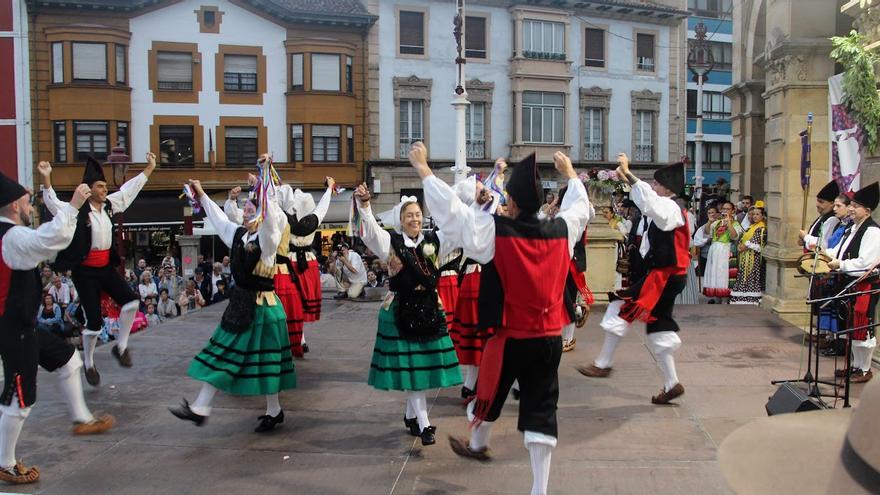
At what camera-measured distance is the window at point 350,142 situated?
Result: 30.7 metres

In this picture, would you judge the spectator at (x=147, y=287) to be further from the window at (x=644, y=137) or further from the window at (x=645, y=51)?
the window at (x=645, y=51)

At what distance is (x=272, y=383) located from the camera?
598 centimetres

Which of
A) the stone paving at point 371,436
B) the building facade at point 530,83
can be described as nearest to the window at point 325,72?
the building facade at point 530,83

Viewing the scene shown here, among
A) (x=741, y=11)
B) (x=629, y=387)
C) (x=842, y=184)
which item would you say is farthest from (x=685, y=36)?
(x=629, y=387)

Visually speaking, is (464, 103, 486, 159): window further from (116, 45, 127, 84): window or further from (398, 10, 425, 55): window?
(116, 45, 127, 84): window

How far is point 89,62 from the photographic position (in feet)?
92.9

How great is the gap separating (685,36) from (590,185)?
1049 inches

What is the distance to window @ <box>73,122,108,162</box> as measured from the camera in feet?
93.8

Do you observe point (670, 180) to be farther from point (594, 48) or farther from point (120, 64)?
point (594, 48)

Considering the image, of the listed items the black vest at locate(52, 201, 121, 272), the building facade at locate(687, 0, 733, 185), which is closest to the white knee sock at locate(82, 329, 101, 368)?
the black vest at locate(52, 201, 121, 272)

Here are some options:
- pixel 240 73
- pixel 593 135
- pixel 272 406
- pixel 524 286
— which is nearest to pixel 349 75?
pixel 240 73

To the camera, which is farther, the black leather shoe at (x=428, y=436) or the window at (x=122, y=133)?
the window at (x=122, y=133)

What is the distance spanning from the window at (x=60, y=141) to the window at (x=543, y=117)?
56.4 feet

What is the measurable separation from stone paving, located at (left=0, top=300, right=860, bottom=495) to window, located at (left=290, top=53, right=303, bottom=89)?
22306 mm
